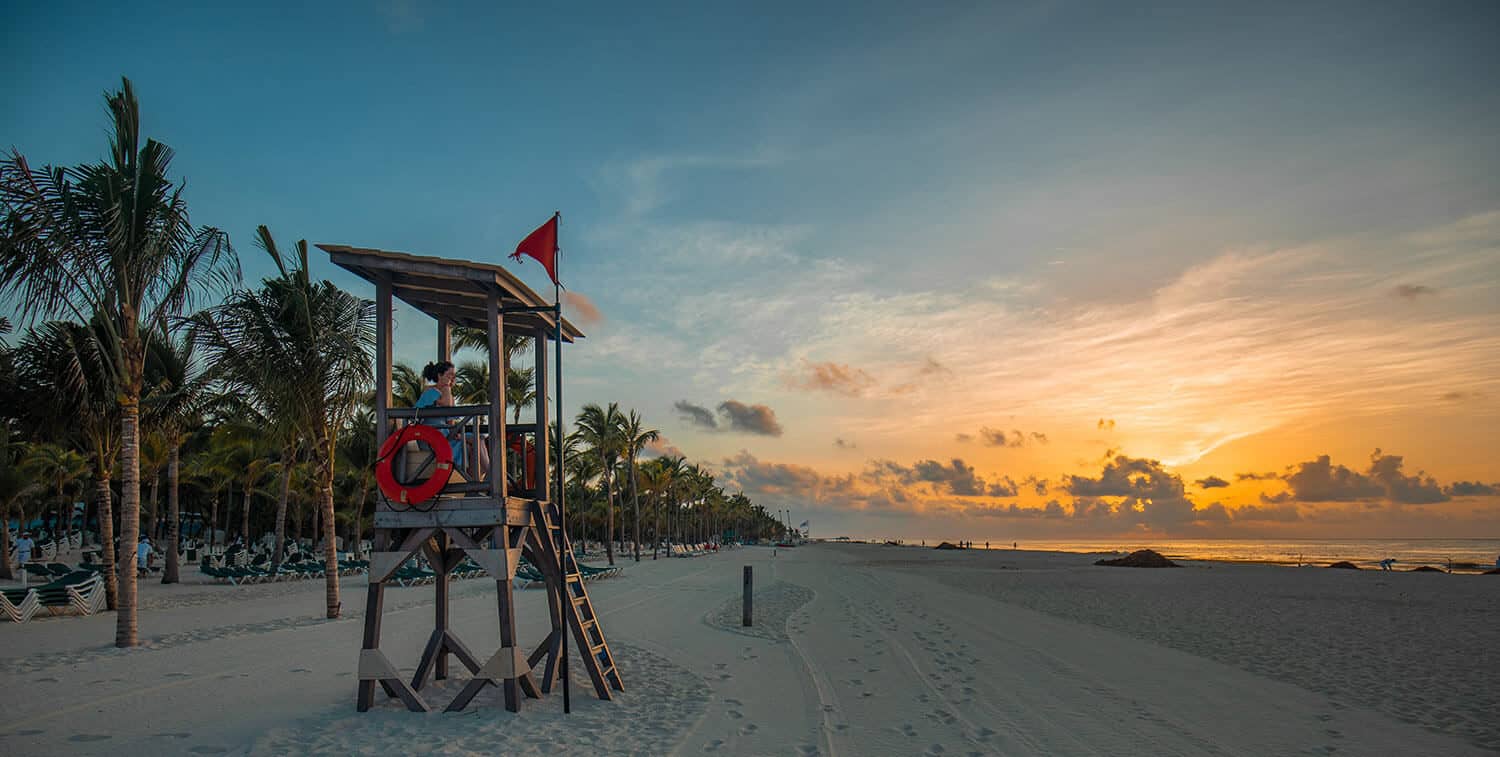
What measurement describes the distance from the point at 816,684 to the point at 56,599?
1631 centimetres

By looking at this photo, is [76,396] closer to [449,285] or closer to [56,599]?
[56,599]

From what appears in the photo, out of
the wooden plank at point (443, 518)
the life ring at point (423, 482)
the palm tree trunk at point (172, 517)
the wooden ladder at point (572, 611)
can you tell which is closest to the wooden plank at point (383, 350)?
the life ring at point (423, 482)

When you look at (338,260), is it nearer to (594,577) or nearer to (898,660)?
(898,660)

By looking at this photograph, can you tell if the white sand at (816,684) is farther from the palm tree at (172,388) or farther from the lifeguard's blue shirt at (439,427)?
the palm tree at (172,388)

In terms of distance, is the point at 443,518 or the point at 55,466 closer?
the point at 443,518

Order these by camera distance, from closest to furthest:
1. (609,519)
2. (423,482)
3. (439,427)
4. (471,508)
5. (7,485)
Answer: (423,482)
(471,508)
(439,427)
(7,485)
(609,519)

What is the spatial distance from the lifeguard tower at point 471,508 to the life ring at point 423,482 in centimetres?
2

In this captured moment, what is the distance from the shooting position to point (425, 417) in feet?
26.3

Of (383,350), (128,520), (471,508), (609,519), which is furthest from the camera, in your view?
(609,519)

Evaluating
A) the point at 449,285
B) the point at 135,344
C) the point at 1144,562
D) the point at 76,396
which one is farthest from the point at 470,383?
the point at 1144,562

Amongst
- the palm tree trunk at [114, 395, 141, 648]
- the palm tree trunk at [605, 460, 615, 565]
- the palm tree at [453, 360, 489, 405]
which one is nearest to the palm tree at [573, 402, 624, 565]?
the palm tree trunk at [605, 460, 615, 565]

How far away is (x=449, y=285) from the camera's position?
8.82 metres

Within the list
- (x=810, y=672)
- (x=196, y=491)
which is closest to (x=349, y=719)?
(x=810, y=672)

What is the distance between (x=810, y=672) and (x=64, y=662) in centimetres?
957
